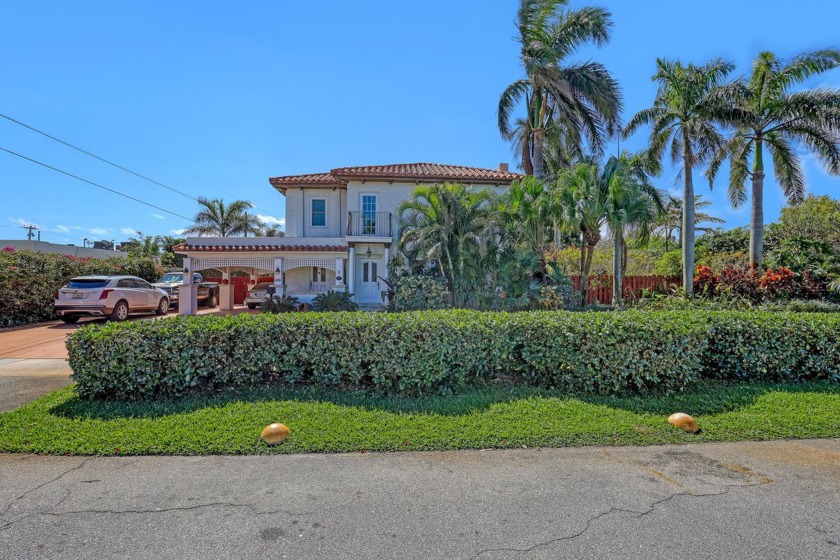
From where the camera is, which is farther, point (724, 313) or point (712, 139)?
point (712, 139)

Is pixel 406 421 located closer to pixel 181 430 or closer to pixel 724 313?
pixel 181 430

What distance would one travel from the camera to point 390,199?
17906 mm

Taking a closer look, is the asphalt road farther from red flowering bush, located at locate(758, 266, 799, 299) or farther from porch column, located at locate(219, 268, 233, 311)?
porch column, located at locate(219, 268, 233, 311)

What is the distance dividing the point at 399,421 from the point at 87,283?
45.8 ft

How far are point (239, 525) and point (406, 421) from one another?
225 cm

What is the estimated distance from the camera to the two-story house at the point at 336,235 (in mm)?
16922

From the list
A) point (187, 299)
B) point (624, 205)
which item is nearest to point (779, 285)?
point (624, 205)

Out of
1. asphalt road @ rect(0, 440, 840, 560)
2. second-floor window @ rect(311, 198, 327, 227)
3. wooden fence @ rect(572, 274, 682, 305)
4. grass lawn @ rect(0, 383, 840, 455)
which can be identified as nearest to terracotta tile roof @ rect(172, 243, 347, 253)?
second-floor window @ rect(311, 198, 327, 227)

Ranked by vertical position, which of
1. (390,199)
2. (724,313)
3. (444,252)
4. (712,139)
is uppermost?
(712,139)

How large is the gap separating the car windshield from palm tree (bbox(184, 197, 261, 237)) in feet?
57.7

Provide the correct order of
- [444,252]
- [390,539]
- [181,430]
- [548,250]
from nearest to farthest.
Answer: [390,539], [181,430], [444,252], [548,250]

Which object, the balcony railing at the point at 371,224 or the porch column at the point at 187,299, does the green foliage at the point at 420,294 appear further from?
the porch column at the point at 187,299

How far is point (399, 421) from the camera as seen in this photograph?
4.94 m

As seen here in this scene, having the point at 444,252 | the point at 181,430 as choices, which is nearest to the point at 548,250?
the point at 444,252
